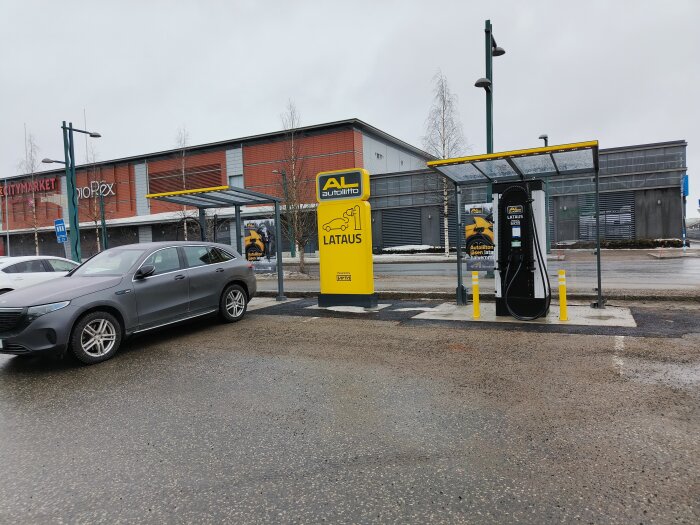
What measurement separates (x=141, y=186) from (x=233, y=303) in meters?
41.9

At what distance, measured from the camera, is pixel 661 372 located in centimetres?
532

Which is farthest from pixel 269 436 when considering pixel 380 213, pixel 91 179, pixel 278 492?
pixel 91 179

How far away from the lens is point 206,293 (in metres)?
8.58

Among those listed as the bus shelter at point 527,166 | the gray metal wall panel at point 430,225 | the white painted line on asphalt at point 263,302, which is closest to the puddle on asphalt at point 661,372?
the bus shelter at point 527,166

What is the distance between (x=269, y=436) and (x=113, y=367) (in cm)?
348

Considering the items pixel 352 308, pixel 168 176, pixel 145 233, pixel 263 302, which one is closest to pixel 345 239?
pixel 352 308

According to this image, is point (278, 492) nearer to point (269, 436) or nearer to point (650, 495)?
point (269, 436)

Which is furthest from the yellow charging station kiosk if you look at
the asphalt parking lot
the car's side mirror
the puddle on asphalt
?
the puddle on asphalt

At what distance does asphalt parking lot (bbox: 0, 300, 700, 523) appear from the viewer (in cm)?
290

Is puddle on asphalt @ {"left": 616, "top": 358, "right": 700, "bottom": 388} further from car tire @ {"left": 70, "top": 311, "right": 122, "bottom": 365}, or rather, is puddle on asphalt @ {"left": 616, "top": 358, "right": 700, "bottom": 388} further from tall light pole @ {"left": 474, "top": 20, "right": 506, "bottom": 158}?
tall light pole @ {"left": 474, "top": 20, "right": 506, "bottom": 158}

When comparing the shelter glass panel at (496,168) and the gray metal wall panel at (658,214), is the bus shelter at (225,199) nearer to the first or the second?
the shelter glass panel at (496,168)

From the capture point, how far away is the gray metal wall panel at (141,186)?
45906mm

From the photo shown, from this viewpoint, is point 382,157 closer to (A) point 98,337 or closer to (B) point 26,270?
(B) point 26,270

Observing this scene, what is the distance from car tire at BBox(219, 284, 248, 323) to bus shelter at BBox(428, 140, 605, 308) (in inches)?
180
